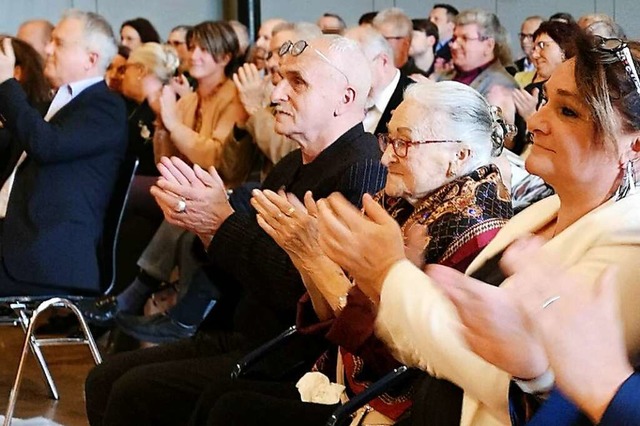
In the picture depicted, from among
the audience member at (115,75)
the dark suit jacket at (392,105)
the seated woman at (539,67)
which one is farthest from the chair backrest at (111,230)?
the audience member at (115,75)

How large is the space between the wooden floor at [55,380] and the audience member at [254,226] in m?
1.08

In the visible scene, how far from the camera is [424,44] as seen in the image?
283 inches

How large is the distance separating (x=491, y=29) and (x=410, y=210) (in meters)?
3.40

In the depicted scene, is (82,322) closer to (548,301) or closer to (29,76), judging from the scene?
(29,76)

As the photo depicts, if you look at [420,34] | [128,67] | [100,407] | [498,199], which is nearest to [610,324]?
[498,199]

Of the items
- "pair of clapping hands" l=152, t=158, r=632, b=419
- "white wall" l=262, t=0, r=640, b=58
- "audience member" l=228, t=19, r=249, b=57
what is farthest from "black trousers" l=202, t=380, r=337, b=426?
"white wall" l=262, t=0, r=640, b=58

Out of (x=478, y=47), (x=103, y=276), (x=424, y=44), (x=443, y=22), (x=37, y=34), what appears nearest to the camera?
(x=103, y=276)

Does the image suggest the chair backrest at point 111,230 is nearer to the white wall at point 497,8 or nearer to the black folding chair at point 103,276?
the black folding chair at point 103,276

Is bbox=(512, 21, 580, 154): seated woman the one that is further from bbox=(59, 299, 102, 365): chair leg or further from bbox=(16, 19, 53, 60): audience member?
bbox=(16, 19, 53, 60): audience member

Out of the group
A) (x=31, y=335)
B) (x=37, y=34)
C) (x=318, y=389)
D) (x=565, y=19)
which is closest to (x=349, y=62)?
(x=318, y=389)

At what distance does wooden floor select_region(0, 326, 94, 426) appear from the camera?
4.22 meters

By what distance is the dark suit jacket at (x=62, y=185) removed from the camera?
3975mm

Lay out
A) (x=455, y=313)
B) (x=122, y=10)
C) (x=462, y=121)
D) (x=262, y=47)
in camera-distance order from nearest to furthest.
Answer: (x=455, y=313) < (x=462, y=121) < (x=262, y=47) < (x=122, y=10)

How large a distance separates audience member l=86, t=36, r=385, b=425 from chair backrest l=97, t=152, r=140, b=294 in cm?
93
